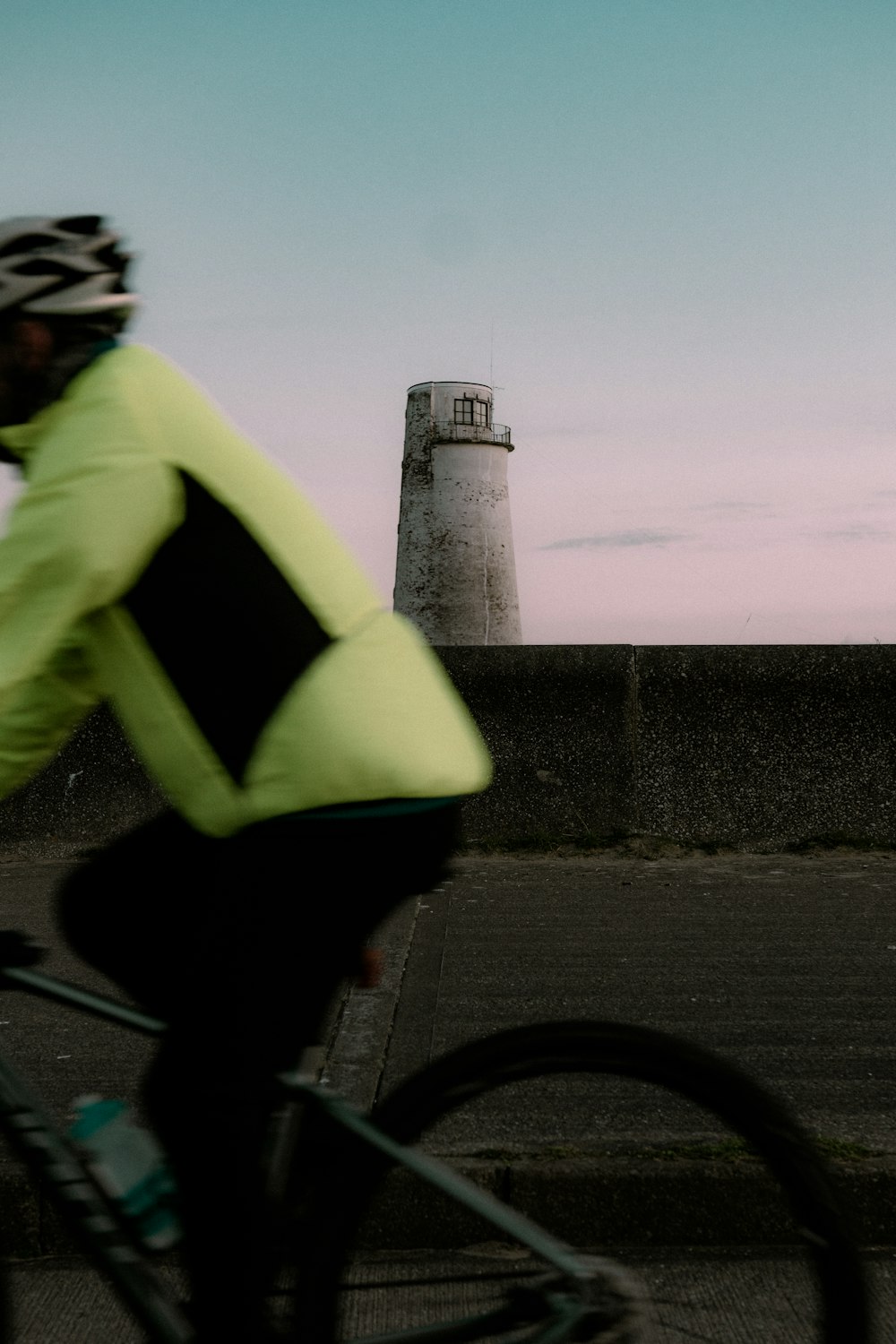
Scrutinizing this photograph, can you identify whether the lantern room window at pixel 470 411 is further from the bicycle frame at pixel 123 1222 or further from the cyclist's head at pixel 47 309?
the bicycle frame at pixel 123 1222

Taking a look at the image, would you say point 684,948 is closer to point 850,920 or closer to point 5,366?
point 850,920

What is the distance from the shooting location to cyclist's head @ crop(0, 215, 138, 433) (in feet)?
6.02

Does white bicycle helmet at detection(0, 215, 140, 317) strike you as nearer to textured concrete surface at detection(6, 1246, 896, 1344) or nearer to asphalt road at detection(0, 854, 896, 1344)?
asphalt road at detection(0, 854, 896, 1344)

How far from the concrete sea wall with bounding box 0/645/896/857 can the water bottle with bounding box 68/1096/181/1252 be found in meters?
5.49

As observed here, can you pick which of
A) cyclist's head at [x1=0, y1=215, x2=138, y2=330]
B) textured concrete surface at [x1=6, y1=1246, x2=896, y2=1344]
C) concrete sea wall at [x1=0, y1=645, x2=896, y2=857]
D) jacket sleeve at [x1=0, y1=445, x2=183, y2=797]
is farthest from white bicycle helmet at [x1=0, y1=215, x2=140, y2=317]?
concrete sea wall at [x1=0, y1=645, x2=896, y2=857]

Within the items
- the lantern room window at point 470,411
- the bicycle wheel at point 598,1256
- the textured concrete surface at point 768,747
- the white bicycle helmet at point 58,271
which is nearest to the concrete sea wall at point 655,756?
the textured concrete surface at point 768,747

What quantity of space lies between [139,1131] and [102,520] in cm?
82

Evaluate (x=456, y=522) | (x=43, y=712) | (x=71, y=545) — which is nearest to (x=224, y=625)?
(x=71, y=545)

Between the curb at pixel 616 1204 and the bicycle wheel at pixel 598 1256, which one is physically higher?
the bicycle wheel at pixel 598 1256

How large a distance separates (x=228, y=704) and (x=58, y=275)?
62cm

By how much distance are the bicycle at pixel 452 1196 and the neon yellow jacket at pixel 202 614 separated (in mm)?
384

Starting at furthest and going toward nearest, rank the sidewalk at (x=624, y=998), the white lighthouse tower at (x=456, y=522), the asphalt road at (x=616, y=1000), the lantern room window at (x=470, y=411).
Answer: the lantern room window at (x=470, y=411), the white lighthouse tower at (x=456, y=522), the sidewalk at (x=624, y=998), the asphalt road at (x=616, y=1000)

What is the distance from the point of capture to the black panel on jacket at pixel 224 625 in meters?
1.73

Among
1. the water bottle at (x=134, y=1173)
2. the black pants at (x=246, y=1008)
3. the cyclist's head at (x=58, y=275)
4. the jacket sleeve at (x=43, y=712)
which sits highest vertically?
the cyclist's head at (x=58, y=275)
